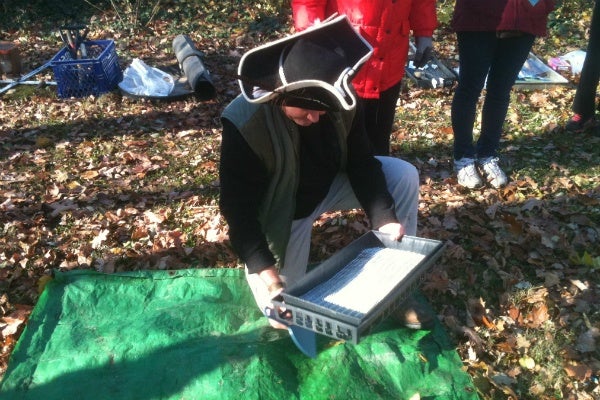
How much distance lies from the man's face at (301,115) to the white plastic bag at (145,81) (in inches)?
188

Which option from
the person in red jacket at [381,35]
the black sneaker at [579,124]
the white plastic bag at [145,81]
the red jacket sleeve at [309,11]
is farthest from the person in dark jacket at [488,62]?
the white plastic bag at [145,81]

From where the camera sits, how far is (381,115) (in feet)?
12.4

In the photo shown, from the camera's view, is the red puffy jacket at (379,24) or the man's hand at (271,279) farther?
the red puffy jacket at (379,24)

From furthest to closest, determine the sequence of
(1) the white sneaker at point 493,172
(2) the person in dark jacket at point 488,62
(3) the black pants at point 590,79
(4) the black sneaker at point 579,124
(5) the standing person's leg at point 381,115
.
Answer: (4) the black sneaker at point 579,124
(3) the black pants at point 590,79
(1) the white sneaker at point 493,172
(2) the person in dark jacket at point 488,62
(5) the standing person's leg at point 381,115

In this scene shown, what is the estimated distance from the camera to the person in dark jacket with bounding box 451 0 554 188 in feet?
12.5

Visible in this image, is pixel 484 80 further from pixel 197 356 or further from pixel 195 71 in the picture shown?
pixel 195 71

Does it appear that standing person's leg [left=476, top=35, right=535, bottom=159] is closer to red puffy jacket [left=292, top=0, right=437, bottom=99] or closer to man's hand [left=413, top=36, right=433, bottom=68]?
man's hand [left=413, top=36, right=433, bottom=68]

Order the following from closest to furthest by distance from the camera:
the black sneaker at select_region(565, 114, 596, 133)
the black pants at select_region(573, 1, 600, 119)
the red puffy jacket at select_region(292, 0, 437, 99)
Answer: the red puffy jacket at select_region(292, 0, 437, 99), the black pants at select_region(573, 1, 600, 119), the black sneaker at select_region(565, 114, 596, 133)

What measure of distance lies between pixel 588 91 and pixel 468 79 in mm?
1827

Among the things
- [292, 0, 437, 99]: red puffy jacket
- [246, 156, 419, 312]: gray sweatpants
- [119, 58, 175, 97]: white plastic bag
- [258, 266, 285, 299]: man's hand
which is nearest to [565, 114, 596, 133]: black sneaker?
[292, 0, 437, 99]: red puffy jacket

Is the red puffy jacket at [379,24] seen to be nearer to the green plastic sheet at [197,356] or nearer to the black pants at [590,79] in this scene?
the green plastic sheet at [197,356]

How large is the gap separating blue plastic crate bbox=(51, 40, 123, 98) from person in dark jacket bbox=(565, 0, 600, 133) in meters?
5.46

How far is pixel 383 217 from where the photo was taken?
280 cm

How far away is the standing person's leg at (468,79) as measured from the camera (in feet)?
13.0
